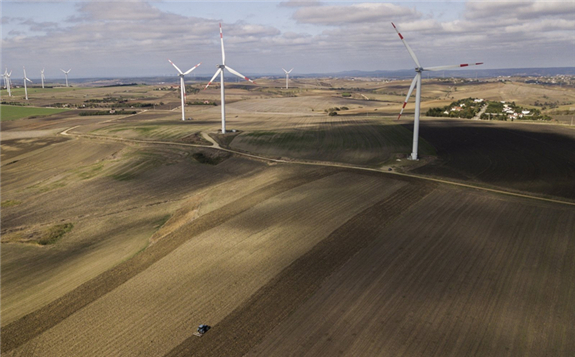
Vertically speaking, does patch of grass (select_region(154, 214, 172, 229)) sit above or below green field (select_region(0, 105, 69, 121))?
below

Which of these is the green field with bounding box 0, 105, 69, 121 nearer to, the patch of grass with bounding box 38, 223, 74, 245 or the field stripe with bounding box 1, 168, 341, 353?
the patch of grass with bounding box 38, 223, 74, 245

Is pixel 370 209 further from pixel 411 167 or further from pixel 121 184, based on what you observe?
pixel 121 184

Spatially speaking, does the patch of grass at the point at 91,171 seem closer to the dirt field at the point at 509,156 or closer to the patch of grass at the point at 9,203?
the patch of grass at the point at 9,203

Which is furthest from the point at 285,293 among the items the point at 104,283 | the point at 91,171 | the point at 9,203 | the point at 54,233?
the point at 91,171

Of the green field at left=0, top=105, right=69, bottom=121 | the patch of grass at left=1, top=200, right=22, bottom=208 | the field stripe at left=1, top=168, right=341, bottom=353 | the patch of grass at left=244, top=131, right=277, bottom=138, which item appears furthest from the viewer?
the green field at left=0, top=105, right=69, bottom=121

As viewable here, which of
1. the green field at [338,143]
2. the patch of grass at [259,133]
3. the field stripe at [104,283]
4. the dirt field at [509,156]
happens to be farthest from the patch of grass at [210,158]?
the dirt field at [509,156]

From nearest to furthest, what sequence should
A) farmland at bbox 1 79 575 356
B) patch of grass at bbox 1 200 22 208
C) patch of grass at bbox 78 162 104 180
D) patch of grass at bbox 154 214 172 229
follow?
1. farmland at bbox 1 79 575 356
2. patch of grass at bbox 154 214 172 229
3. patch of grass at bbox 1 200 22 208
4. patch of grass at bbox 78 162 104 180

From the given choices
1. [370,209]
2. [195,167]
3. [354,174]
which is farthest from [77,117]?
[370,209]

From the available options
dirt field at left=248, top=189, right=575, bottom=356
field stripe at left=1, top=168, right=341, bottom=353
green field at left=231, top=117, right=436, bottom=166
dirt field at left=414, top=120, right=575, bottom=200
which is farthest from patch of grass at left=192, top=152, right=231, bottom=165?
dirt field at left=248, top=189, right=575, bottom=356
